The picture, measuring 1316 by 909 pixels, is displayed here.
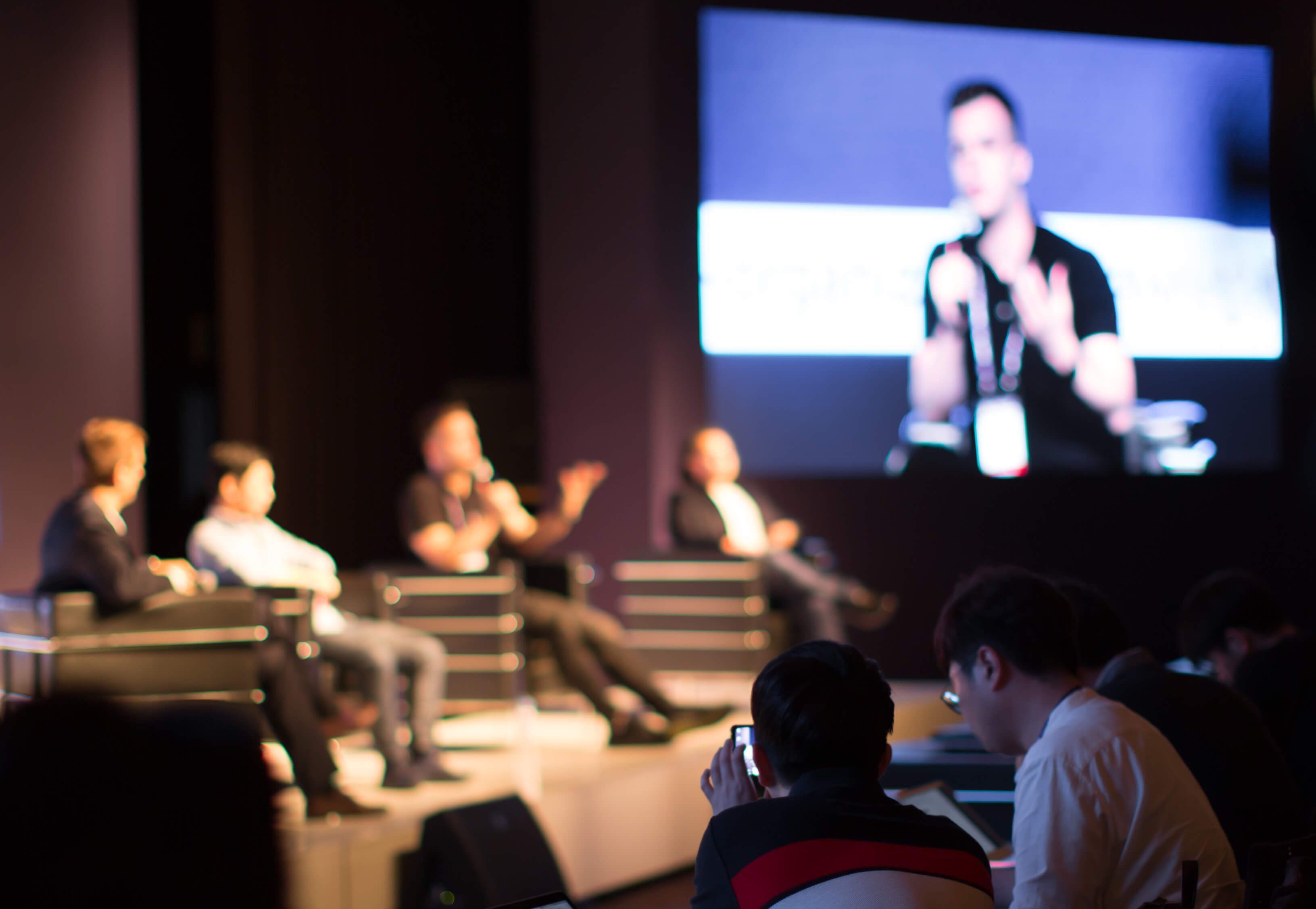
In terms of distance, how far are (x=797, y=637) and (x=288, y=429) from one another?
2608 millimetres

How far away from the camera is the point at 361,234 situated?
638 centimetres

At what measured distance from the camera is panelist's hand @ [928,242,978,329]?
20.5 feet

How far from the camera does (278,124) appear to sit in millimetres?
5898

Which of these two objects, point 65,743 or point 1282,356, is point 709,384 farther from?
point 65,743

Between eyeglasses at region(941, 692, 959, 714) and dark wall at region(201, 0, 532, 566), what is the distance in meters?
4.52

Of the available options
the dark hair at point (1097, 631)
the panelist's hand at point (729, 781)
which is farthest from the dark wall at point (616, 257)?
the panelist's hand at point (729, 781)

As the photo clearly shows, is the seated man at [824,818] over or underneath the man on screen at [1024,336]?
underneath

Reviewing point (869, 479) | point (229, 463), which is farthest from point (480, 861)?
point (869, 479)

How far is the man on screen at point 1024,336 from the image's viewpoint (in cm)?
623

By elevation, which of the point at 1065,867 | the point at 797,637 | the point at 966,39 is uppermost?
the point at 966,39

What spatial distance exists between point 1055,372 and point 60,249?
4491 millimetres

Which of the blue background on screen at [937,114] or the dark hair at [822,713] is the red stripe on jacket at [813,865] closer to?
the dark hair at [822,713]

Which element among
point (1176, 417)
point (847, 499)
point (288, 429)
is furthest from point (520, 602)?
point (1176, 417)

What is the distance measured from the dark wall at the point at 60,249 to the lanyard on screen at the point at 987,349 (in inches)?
152
